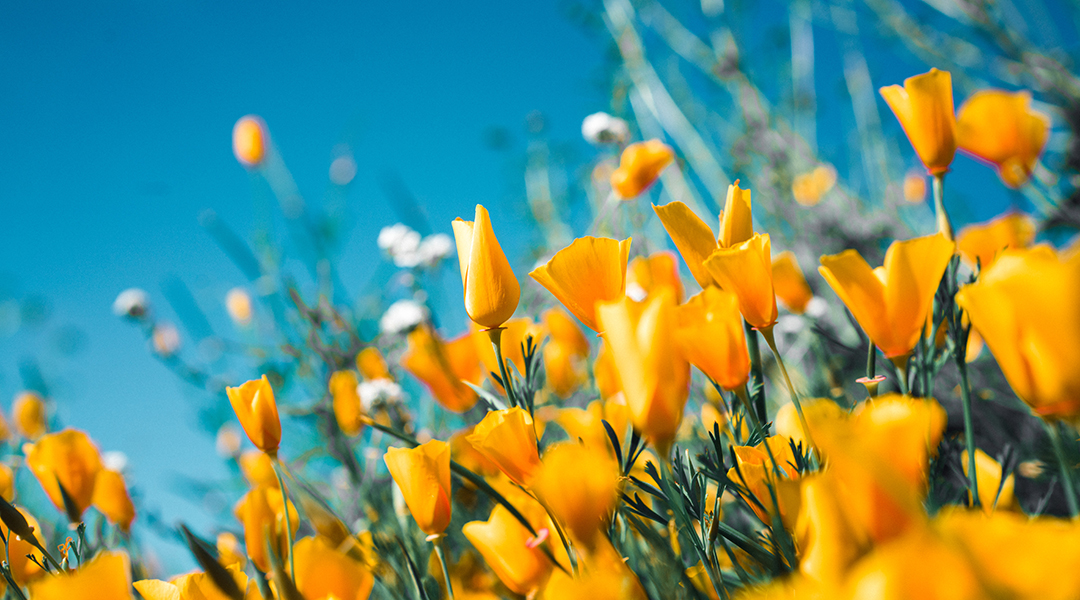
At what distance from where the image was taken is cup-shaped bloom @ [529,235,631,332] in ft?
1.52

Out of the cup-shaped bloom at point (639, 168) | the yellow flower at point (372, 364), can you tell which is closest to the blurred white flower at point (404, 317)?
the yellow flower at point (372, 364)

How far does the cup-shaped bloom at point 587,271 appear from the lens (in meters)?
0.46

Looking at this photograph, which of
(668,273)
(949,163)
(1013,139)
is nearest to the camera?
(949,163)

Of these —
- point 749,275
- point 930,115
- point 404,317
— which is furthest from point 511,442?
point 404,317

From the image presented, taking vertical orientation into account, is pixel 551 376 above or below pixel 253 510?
below

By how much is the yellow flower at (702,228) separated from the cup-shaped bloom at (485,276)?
14 cm

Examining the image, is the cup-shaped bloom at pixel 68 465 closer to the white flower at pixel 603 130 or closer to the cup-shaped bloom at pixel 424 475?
the cup-shaped bloom at pixel 424 475

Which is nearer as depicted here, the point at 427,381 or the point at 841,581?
the point at 841,581

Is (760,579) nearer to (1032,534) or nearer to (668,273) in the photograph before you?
(1032,534)

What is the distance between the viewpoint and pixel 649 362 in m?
0.34

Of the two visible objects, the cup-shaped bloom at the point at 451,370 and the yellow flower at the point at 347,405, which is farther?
the yellow flower at the point at 347,405

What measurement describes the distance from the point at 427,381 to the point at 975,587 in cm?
→ 70

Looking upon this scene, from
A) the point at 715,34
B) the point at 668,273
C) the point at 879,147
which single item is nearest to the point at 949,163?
the point at 668,273

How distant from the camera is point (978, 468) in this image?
52 centimetres
